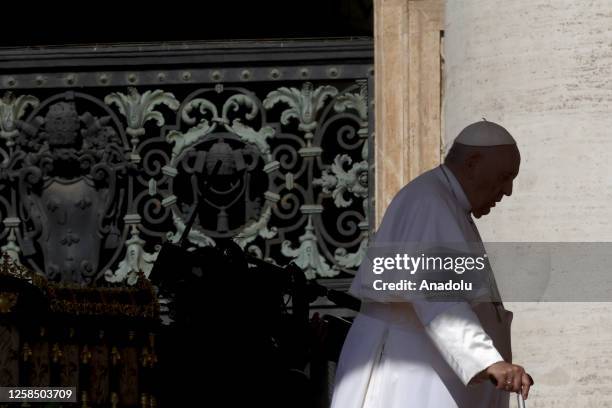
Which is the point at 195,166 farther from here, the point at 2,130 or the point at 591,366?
the point at 591,366

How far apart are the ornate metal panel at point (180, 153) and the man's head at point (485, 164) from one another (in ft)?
10.2

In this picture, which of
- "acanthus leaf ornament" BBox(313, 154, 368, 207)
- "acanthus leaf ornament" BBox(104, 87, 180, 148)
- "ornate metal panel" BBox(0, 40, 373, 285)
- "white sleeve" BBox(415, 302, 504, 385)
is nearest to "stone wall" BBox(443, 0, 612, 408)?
"white sleeve" BBox(415, 302, 504, 385)

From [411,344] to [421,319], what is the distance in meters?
0.19

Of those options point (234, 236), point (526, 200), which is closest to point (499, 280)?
point (526, 200)

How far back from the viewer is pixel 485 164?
4.85 meters

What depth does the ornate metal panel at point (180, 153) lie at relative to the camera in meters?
8.12

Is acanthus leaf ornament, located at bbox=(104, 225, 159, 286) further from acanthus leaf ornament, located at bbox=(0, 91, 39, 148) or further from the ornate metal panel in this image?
acanthus leaf ornament, located at bbox=(0, 91, 39, 148)

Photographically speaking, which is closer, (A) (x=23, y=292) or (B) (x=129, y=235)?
(A) (x=23, y=292)

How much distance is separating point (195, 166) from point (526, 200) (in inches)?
105

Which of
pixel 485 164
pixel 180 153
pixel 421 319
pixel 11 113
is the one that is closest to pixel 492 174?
pixel 485 164

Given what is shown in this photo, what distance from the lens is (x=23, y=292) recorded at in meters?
6.93

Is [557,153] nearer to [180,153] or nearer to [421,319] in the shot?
[421,319]

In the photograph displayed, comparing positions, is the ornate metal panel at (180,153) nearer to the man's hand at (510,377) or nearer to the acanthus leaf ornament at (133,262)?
the acanthus leaf ornament at (133,262)

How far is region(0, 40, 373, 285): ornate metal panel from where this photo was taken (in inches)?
320
